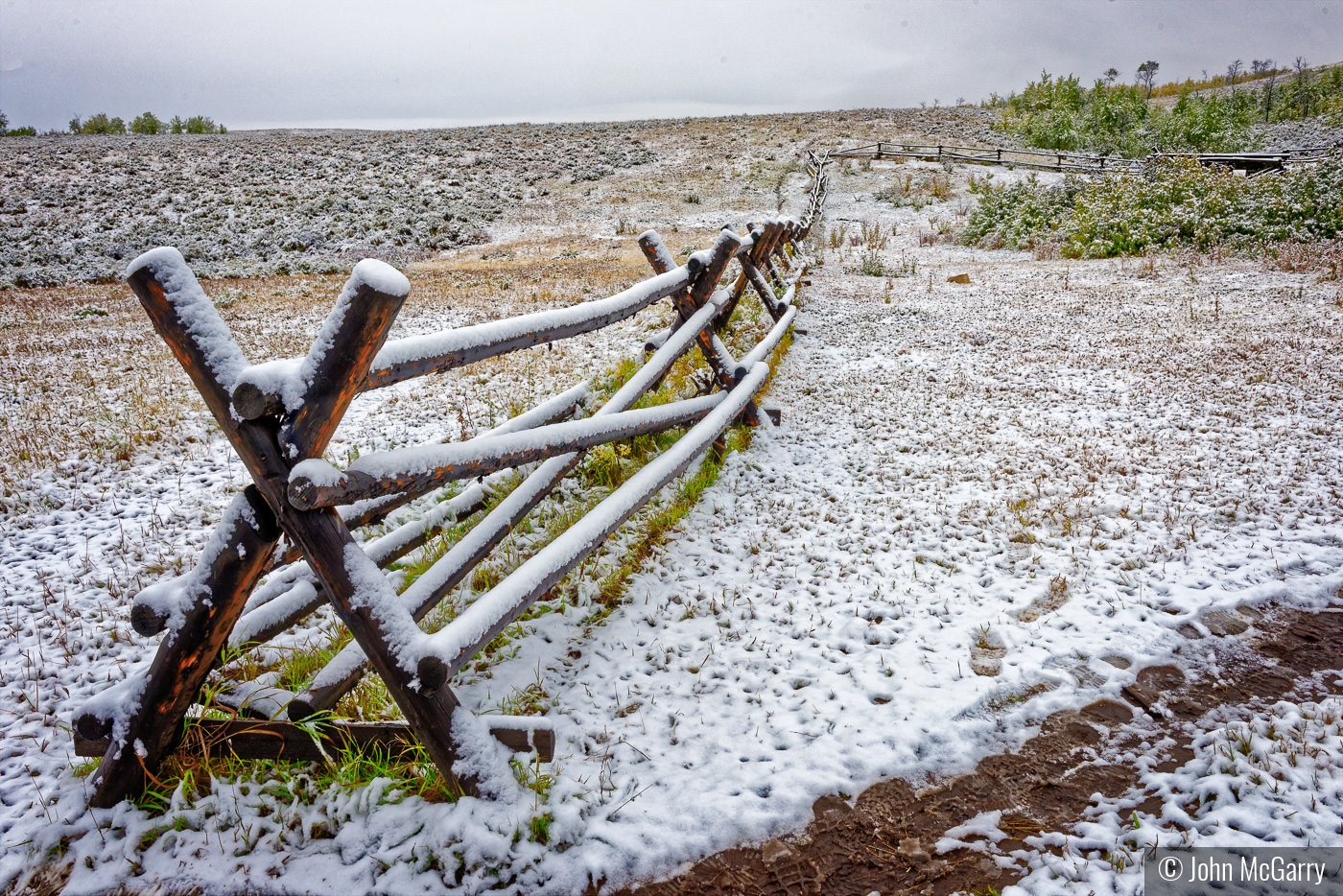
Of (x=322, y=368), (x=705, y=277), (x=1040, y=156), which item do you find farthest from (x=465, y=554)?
(x=1040, y=156)

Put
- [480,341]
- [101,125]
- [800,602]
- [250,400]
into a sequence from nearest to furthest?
[250,400] → [480,341] → [800,602] → [101,125]

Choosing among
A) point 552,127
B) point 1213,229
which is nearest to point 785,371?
point 1213,229

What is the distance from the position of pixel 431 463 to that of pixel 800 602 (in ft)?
7.48

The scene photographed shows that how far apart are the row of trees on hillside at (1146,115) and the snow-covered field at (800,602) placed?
84.8 ft

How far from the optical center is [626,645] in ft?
11.5

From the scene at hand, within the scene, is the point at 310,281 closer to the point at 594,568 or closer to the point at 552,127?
the point at 594,568

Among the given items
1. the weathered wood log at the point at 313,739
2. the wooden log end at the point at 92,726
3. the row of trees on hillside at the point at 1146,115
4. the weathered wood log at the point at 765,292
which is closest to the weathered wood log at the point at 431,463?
the weathered wood log at the point at 313,739

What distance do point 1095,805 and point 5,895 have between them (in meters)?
3.77

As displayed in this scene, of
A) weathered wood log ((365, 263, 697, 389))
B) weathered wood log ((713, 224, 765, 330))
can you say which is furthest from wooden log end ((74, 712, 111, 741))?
weathered wood log ((713, 224, 765, 330))

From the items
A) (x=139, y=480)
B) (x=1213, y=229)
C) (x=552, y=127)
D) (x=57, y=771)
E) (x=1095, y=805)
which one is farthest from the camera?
(x=552, y=127)

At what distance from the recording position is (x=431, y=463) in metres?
2.42

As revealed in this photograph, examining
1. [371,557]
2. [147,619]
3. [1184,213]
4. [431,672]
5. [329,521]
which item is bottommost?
[371,557]

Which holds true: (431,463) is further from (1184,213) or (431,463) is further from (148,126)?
(148,126)

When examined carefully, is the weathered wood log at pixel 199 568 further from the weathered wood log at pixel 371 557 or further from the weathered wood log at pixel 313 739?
the weathered wood log at pixel 371 557
